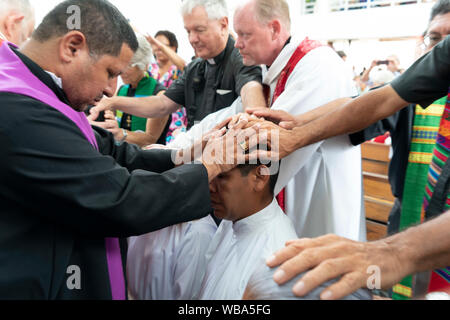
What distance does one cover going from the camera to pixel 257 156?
4.74ft

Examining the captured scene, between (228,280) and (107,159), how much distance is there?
65 centimetres

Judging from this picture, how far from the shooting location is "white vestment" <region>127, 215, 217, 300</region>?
151 centimetres

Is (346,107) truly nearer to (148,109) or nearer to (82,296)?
(82,296)

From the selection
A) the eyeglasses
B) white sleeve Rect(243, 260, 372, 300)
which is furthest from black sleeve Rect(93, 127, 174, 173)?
the eyeglasses

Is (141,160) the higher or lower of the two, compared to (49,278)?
higher

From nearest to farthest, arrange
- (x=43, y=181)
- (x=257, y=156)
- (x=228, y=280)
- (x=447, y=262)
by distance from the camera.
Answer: (x=447, y=262)
(x=43, y=181)
(x=228, y=280)
(x=257, y=156)

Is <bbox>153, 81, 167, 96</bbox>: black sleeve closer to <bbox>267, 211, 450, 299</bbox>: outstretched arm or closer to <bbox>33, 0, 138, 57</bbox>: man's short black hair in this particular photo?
<bbox>33, 0, 138, 57</bbox>: man's short black hair

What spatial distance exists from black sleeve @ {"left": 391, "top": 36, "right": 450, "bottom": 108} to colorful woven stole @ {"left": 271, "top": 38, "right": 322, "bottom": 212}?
500mm

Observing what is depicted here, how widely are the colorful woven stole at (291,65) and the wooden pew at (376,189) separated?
198 centimetres

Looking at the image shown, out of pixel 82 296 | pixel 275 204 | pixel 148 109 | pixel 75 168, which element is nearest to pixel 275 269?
pixel 75 168

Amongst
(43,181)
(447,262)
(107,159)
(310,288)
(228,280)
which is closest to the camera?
(310,288)

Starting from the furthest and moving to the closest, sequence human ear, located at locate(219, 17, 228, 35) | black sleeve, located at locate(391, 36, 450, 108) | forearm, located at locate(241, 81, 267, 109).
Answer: human ear, located at locate(219, 17, 228, 35), forearm, located at locate(241, 81, 267, 109), black sleeve, located at locate(391, 36, 450, 108)

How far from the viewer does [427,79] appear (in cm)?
154

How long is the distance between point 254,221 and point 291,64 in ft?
2.95
